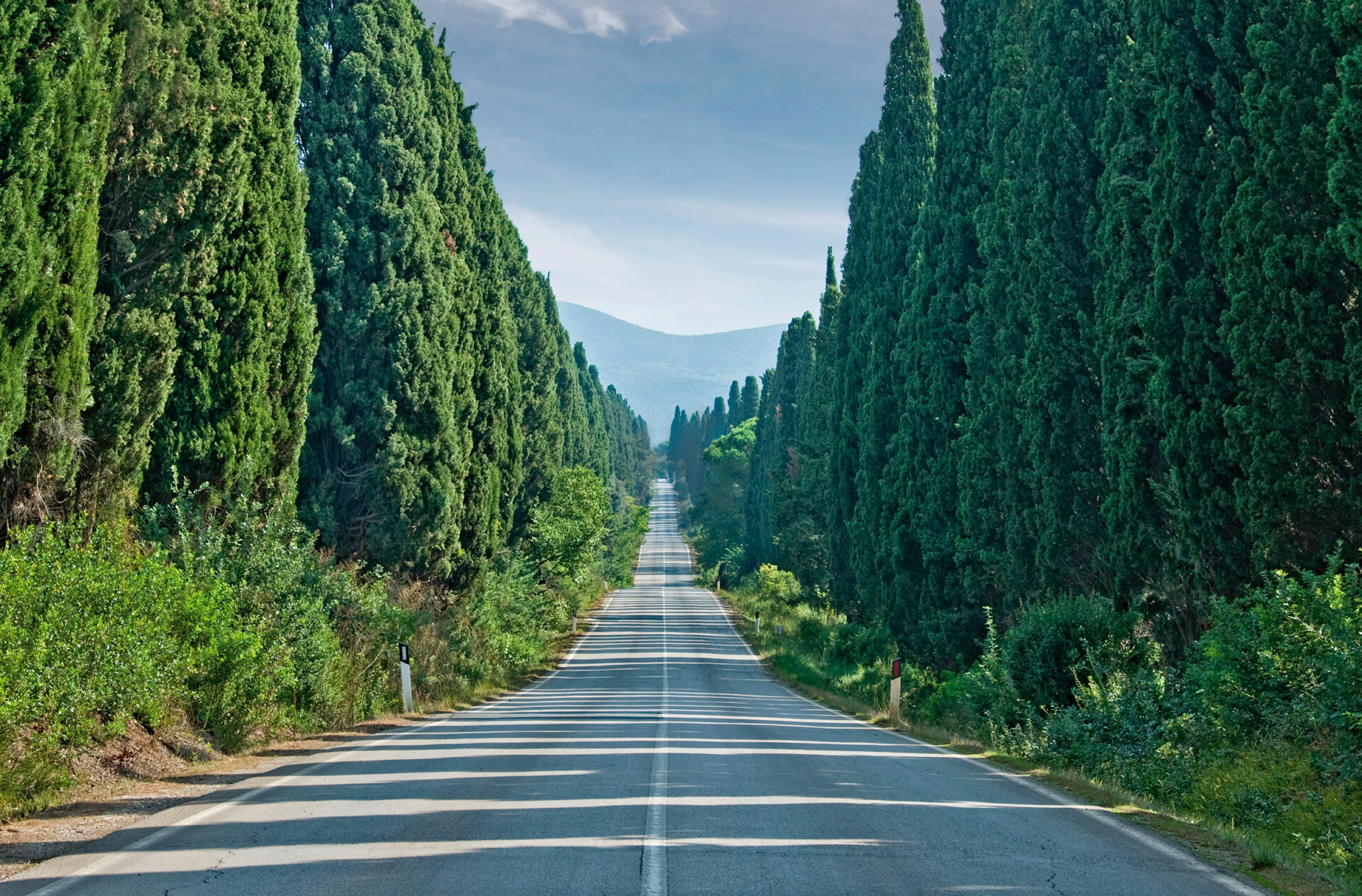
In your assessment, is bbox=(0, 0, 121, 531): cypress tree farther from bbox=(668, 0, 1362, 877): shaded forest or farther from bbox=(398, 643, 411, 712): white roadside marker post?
bbox=(668, 0, 1362, 877): shaded forest

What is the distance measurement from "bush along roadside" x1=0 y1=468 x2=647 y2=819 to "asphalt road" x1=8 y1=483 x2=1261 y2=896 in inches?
45.4

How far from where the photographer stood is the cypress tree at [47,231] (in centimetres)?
845

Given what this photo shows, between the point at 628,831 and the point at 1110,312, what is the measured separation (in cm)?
1133

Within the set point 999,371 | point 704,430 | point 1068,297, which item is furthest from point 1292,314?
point 704,430

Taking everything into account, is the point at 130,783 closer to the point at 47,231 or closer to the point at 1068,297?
the point at 47,231

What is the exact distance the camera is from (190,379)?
43.1 ft

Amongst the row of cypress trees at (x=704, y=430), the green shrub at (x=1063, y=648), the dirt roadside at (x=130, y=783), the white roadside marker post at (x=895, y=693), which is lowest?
the white roadside marker post at (x=895, y=693)

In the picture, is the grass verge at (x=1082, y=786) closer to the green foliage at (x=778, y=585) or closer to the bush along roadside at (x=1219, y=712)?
the bush along roadside at (x=1219, y=712)

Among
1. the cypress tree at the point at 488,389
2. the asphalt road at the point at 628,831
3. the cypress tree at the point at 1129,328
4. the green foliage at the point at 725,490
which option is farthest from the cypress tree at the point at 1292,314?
the green foliage at the point at 725,490

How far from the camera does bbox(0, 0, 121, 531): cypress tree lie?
27.7ft

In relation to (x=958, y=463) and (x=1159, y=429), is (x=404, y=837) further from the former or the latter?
(x=958, y=463)

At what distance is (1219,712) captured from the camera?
31.2 ft

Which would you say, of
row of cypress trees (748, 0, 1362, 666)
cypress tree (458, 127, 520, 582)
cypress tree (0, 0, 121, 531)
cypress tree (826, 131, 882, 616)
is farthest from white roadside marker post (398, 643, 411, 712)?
cypress tree (826, 131, 882, 616)

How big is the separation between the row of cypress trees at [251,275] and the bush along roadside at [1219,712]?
10.5 m
